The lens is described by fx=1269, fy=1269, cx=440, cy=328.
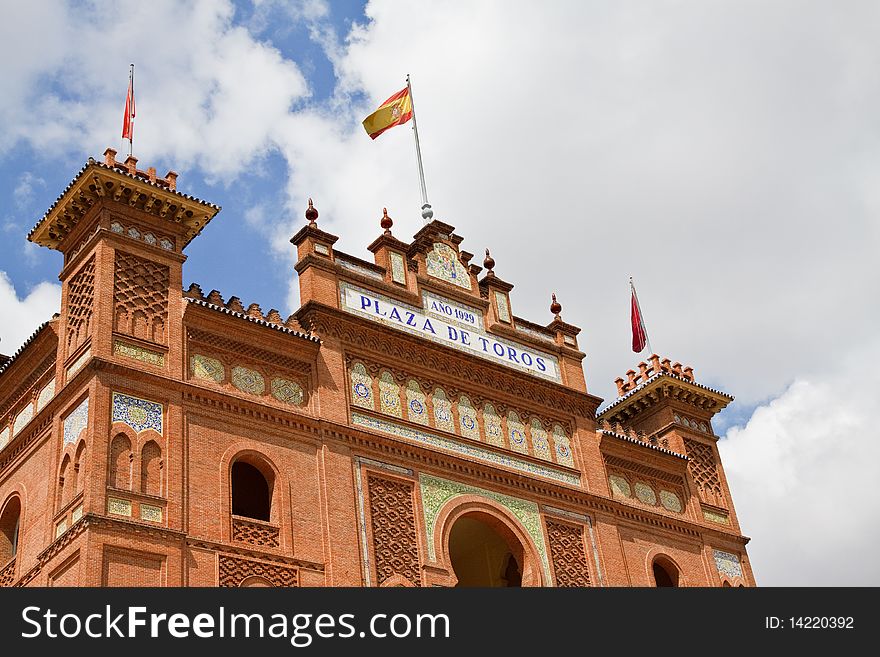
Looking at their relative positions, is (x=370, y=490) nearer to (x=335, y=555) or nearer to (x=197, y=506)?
(x=335, y=555)

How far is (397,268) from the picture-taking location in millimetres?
26562

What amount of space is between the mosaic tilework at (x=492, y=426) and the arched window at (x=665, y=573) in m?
5.04

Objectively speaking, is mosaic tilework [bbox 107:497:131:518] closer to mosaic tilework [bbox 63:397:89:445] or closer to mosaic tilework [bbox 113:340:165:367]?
mosaic tilework [bbox 63:397:89:445]

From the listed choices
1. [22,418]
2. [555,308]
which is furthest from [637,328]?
[22,418]

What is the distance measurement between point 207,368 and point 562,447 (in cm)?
859

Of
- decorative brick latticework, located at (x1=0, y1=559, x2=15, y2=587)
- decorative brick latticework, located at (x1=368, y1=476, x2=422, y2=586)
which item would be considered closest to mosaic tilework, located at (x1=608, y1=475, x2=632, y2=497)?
decorative brick latticework, located at (x1=368, y1=476, x2=422, y2=586)

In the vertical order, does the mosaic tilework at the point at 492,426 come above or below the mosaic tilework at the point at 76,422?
above

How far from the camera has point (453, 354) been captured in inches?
1027

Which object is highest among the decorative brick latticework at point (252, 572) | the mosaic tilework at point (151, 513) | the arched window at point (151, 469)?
the arched window at point (151, 469)

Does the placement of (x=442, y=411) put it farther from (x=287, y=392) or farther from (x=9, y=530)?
(x=9, y=530)

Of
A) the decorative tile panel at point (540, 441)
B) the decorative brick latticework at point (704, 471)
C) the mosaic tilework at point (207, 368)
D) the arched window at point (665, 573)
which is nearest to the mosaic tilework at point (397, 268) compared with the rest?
the decorative tile panel at point (540, 441)

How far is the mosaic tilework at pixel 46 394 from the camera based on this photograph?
22156 millimetres

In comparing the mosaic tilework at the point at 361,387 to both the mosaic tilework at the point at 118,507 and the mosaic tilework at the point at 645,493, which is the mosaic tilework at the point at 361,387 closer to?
the mosaic tilework at the point at 118,507
